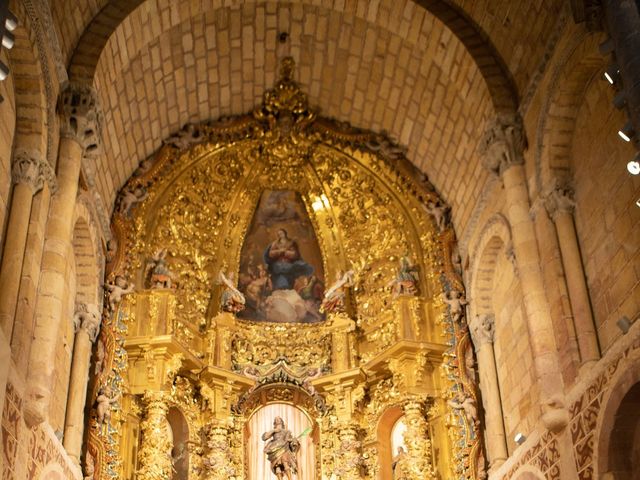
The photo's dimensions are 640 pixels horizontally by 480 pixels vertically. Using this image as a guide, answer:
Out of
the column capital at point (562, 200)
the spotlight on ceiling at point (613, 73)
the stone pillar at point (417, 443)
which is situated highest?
the column capital at point (562, 200)

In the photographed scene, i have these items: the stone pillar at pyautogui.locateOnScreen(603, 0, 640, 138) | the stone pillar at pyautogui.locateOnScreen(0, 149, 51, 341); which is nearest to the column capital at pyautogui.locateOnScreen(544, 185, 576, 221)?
the stone pillar at pyautogui.locateOnScreen(603, 0, 640, 138)

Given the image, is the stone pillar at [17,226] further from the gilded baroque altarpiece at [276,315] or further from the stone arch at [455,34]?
the gilded baroque altarpiece at [276,315]

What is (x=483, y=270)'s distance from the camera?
1496cm

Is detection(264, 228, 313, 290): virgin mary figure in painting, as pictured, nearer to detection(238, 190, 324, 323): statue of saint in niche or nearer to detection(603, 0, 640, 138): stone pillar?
detection(238, 190, 324, 323): statue of saint in niche

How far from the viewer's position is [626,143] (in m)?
10.5

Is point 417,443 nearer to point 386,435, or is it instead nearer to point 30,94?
point 386,435

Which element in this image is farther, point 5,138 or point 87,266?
point 87,266

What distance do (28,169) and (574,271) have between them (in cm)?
671

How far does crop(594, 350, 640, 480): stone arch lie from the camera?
31.3 ft

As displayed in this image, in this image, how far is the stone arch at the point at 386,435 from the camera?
1519 cm

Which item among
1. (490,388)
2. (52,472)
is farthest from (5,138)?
(490,388)

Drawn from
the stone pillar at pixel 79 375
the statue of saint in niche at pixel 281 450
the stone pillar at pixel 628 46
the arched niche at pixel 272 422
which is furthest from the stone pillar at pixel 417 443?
the stone pillar at pixel 628 46

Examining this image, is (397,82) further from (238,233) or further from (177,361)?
(177,361)

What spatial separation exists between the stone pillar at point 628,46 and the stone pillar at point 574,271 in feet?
11.6
